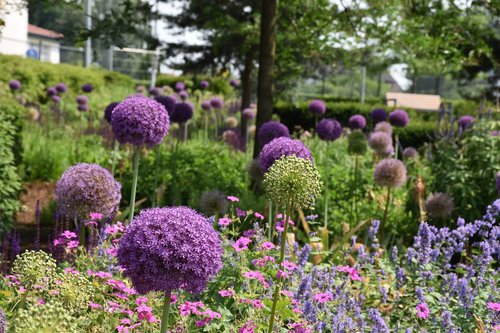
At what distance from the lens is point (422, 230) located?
153 inches

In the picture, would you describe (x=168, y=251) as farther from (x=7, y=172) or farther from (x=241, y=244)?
(x=7, y=172)

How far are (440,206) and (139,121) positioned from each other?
3122 millimetres

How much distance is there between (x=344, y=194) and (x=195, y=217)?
5.36 m

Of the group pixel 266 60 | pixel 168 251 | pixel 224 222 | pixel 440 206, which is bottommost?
pixel 440 206

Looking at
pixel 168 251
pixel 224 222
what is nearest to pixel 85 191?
pixel 224 222

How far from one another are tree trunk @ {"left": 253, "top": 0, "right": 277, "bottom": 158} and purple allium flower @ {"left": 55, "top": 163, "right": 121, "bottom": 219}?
3358 mm

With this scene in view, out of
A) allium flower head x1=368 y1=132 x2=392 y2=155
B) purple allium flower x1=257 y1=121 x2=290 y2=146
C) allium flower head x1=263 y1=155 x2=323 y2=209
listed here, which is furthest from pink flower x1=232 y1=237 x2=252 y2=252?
allium flower head x1=368 y1=132 x2=392 y2=155

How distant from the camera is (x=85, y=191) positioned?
380 cm

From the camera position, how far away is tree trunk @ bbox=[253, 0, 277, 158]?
720 centimetres

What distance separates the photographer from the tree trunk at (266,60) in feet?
23.6

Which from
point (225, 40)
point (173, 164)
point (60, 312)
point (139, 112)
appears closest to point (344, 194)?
point (173, 164)

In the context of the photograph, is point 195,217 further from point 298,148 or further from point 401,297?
point 401,297

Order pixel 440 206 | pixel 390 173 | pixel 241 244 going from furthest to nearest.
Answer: pixel 390 173, pixel 440 206, pixel 241 244

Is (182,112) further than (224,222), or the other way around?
(182,112)
